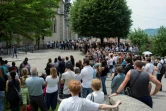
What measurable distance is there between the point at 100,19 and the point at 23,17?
105ft

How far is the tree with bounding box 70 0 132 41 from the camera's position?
4734 cm

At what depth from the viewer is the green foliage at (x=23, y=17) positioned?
15.2m

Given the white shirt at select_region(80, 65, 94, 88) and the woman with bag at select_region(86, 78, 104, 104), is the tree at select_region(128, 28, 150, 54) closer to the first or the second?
the white shirt at select_region(80, 65, 94, 88)

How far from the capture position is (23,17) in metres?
16.2

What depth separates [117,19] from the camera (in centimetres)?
4816


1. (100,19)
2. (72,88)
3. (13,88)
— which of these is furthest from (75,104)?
(100,19)

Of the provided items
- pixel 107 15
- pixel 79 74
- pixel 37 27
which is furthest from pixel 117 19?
pixel 79 74

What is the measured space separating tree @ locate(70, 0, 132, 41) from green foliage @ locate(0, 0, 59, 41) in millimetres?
28846

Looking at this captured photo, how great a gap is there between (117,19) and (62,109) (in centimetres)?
4386

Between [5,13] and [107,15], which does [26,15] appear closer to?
[5,13]

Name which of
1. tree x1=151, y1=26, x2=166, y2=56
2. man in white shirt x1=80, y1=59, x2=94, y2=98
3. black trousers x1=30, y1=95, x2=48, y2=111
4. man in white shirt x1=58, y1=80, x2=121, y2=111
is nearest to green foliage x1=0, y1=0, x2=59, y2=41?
man in white shirt x1=80, y1=59, x2=94, y2=98

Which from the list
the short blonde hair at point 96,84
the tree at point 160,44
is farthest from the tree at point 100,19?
the short blonde hair at point 96,84

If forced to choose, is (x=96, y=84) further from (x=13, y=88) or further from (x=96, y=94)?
(x=13, y=88)

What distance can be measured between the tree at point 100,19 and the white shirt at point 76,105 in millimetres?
42018
